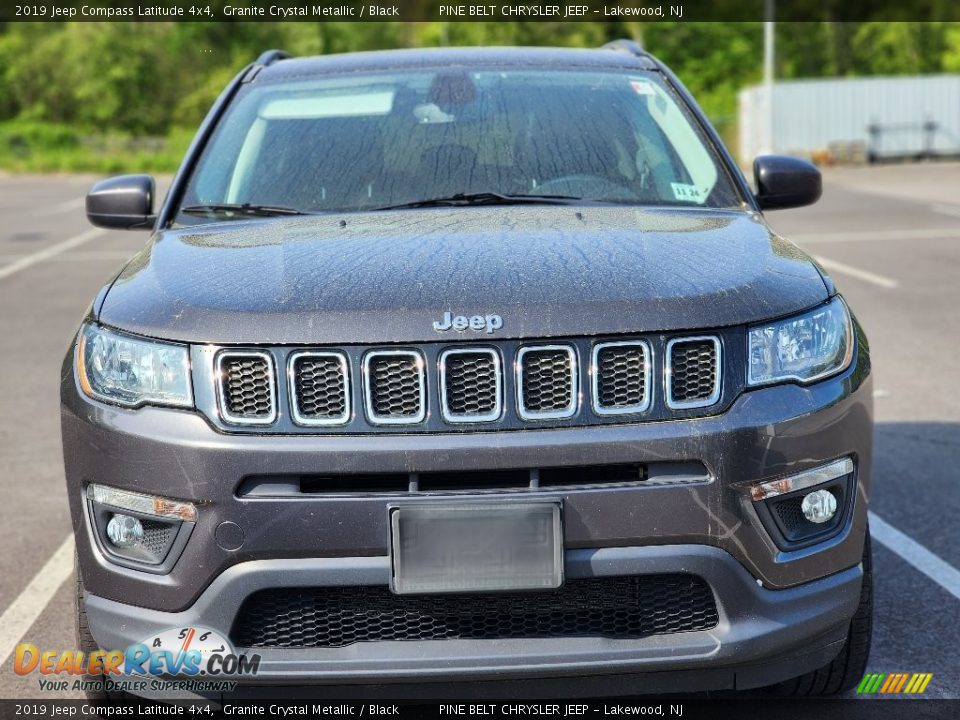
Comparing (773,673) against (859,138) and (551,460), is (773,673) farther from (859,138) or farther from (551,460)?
→ (859,138)

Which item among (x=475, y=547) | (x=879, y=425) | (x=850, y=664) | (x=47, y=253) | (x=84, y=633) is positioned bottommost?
(x=47, y=253)

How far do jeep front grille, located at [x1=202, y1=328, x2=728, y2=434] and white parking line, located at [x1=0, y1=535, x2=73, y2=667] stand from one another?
1518 millimetres

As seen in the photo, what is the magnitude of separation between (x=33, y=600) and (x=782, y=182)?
8.77 feet

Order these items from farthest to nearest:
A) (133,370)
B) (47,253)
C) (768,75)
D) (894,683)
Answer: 1. (768,75)
2. (47,253)
3. (894,683)
4. (133,370)

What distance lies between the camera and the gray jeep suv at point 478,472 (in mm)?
2658

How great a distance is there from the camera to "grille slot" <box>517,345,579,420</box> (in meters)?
2.69

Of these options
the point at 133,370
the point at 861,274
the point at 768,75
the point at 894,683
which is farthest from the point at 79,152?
the point at 894,683


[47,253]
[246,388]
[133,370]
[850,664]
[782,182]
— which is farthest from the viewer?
[47,253]

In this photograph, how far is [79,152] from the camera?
184ft

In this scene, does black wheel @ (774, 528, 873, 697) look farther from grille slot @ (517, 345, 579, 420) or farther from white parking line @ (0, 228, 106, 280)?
white parking line @ (0, 228, 106, 280)

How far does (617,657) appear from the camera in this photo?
8.89 feet

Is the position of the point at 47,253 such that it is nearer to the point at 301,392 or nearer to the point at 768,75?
the point at 301,392

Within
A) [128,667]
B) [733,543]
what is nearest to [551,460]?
[733,543]

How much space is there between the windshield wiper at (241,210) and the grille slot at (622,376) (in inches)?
53.1
